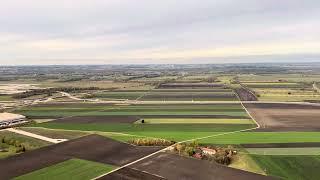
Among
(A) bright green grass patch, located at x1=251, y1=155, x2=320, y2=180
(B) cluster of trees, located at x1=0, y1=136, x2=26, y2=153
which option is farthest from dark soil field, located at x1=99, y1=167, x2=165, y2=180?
(B) cluster of trees, located at x1=0, y1=136, x2=26, y2=153

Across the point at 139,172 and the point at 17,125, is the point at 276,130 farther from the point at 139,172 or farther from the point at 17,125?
the point at 17,125

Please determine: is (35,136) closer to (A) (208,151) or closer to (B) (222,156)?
(A) (208,151)

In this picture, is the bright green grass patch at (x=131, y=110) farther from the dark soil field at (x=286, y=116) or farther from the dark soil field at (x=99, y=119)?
the dark soil field at (x=286, y=116)

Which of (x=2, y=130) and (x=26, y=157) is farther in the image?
(x=2, y=130)

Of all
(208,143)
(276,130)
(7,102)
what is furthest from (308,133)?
(7,102)

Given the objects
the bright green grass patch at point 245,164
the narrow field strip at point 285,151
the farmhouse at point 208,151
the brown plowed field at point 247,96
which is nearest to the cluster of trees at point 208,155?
the farmhouse at point 208,151

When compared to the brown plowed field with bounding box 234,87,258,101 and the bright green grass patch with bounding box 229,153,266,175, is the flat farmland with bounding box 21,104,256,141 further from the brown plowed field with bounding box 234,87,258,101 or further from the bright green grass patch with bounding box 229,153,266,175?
Result: the brown plowed field with bounding box 234,87,258,101
